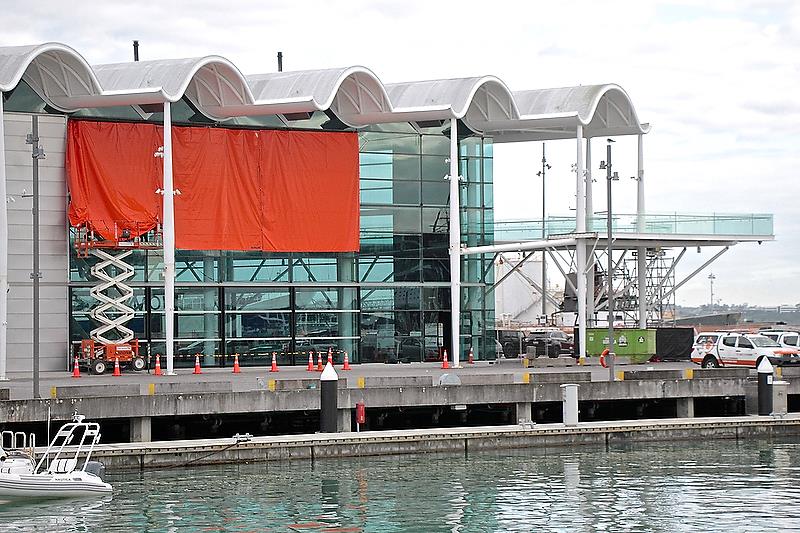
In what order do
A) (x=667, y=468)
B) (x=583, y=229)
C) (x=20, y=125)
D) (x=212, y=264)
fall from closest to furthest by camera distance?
(x=667, y=468)
(x=20, y=125)
(x=212, y=264)
(x=583, y=229)

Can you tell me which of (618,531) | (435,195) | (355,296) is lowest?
(618,531)

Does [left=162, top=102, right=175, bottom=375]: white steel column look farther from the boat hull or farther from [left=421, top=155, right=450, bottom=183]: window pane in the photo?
the boat hull

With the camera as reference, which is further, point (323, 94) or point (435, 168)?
point (435, 168)

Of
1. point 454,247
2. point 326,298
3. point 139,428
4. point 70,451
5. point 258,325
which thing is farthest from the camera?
point 326,298

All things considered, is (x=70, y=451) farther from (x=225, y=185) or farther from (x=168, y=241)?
(x=225, y=185)

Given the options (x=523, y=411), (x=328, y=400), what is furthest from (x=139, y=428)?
(x=523, y=411)

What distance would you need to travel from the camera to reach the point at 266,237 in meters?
56.3

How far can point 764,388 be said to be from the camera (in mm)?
43469

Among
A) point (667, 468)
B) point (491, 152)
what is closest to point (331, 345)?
point (491, 152)

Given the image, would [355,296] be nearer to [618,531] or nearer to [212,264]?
[212,264]

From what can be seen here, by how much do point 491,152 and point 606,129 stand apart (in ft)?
18.1

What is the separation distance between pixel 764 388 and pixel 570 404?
6.39 m

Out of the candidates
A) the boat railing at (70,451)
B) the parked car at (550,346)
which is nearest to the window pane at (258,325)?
the parked car at (550,346)

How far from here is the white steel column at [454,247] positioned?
5700cm
